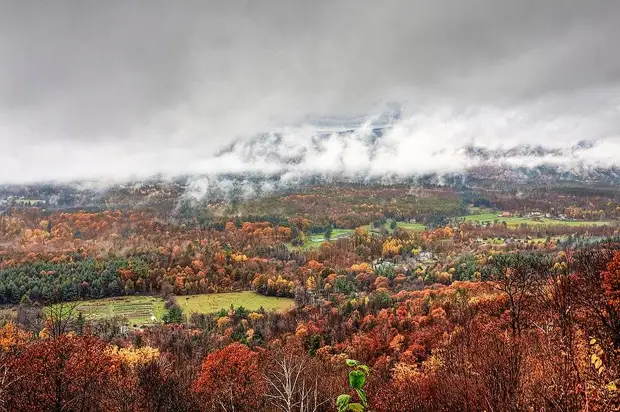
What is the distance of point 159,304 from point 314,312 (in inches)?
1164

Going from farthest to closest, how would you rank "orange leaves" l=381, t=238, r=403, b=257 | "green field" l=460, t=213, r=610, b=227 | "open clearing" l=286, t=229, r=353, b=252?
1. "green field" l=460, t=213, r=610, b=227
2. "open clearing" l=286, t=229, r=353, b=252
3. "orange leaves" l=381, t=238, r=403, b=257

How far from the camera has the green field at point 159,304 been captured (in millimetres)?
63656

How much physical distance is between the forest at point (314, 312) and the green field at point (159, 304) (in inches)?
80.7

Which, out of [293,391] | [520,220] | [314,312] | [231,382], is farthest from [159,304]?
[520,220]


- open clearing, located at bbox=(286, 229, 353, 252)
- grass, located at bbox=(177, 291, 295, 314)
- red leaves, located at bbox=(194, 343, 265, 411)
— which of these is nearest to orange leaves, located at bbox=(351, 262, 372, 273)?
grass, located at bbox=(177, 291, 295, 314)

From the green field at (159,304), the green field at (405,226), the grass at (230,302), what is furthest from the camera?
the green field at (405,226)

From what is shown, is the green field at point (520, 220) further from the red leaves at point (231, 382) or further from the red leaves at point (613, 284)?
the red leaves at point (231, 382)

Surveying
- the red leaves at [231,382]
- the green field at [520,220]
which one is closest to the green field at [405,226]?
the green field at [520,220]

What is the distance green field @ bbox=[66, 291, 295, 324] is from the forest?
205cm

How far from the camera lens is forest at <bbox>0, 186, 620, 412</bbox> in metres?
15.1

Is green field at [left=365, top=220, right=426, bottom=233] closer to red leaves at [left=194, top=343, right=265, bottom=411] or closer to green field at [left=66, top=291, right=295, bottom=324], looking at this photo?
green field at [left=66, top=291, right=295, bottom=324]

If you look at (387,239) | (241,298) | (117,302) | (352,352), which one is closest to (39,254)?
(117,302)

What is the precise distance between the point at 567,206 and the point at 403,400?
19664 centimetres

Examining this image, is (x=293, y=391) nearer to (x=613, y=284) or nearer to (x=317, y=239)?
(x=613, y=284)
